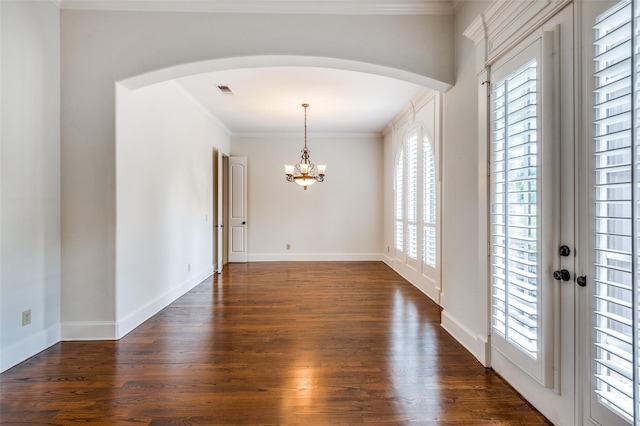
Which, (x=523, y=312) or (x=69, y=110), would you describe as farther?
(x=69, y=110)

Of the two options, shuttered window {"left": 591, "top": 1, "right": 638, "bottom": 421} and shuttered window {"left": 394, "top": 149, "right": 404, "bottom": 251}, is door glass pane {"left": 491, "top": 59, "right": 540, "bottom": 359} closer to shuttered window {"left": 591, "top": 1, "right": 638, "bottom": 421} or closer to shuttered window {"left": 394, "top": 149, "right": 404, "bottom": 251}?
shuttered window {"left": 591, "top": 1, "right": 638, "bottom": 421}

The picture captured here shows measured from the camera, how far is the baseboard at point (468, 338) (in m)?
2.47

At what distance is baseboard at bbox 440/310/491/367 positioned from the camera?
2.47 meters

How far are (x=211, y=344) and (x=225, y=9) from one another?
3016 millimetres

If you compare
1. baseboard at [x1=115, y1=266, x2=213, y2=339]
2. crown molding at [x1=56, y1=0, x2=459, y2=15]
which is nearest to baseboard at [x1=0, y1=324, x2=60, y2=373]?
baseboard at [x1=115, y1=266, x2=213, y2=339]

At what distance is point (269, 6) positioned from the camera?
9.51 feet

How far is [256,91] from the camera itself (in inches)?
179

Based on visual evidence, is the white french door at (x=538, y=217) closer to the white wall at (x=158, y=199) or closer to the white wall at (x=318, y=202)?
the white wall at (x=158, y=199)

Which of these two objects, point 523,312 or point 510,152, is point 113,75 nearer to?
point 510,152

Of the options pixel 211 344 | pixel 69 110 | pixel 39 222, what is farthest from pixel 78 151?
pixel 211 344

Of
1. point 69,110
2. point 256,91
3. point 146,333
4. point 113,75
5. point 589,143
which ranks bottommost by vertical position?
point 146,333

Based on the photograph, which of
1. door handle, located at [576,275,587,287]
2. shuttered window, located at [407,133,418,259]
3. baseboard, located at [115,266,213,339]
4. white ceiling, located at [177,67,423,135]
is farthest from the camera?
shuttered window, located at [407,133,418,259]

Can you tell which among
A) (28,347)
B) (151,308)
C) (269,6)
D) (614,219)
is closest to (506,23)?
(614,219)

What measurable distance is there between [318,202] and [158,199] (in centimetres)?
402
